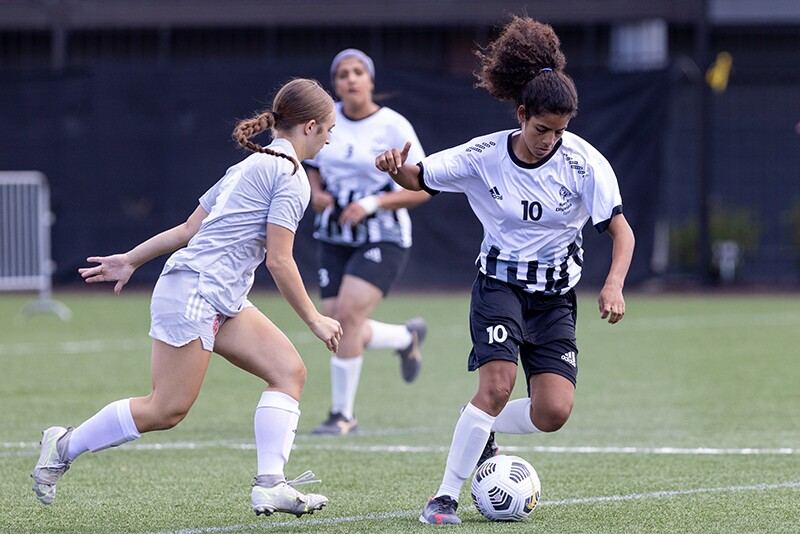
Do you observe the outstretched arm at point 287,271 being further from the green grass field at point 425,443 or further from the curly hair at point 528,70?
the curly hair at point 528,70

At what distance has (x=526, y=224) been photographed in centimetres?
537

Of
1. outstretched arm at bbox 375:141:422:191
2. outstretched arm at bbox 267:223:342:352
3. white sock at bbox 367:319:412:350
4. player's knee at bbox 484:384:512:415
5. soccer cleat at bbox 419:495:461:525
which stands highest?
outstretched arm at bbox 375:141:422:191

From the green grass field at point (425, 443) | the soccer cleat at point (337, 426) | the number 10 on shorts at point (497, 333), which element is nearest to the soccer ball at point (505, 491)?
the green grass field at point (425, 443)

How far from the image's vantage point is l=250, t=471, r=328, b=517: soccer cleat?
4.89 m

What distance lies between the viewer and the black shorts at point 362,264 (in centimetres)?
796

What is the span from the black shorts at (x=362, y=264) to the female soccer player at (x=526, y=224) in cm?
244

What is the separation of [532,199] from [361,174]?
2.90 metres

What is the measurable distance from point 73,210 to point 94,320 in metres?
3.16

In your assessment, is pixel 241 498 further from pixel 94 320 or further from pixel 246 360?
pixel 94 320

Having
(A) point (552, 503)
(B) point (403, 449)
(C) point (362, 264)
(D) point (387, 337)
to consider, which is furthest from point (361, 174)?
(A) point (552, 503)

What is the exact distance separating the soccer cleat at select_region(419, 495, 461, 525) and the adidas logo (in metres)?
3.05

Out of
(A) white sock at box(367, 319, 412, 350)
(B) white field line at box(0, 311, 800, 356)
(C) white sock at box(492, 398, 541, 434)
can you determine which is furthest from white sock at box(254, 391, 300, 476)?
(B) white field line at box(0, 311, 800, 356)

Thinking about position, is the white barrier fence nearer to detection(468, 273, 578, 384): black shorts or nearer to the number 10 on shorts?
detection(468, 273, 578, 384): black shorts

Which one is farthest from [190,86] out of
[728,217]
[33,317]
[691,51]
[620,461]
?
[620,461]
